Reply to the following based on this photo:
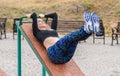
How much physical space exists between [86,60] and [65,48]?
7.43 m

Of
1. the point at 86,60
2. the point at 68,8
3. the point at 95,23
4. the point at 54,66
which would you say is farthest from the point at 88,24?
the point at 68,8

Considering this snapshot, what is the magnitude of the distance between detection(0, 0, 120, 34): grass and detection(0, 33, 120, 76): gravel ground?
892cm

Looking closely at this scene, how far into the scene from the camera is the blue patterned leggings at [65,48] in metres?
6.09

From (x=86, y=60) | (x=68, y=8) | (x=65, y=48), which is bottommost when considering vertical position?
(x=86, y=60)

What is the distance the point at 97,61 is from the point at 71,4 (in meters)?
16.0

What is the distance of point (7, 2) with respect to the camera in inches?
1270

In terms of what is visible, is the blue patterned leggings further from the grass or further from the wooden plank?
the grass

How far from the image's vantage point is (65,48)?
6316 mm

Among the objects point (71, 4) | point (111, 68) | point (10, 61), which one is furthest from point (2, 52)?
point (71, 4)

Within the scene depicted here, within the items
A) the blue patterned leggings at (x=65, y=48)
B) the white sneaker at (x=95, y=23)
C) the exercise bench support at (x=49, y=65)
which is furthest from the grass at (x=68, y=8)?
the white sneaker at (x=95, y=23)

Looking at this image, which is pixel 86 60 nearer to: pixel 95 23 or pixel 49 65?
pixel 49 65

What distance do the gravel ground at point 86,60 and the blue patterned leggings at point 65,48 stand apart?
416cm

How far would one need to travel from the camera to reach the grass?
2764cm

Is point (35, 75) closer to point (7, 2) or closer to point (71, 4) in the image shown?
point (71, 4)
